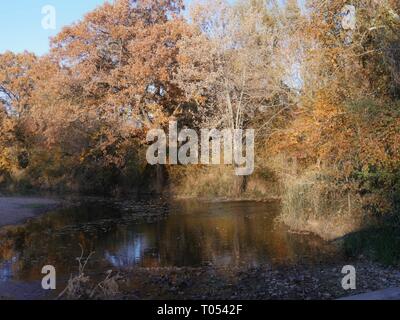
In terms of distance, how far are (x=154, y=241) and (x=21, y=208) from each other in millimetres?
12051

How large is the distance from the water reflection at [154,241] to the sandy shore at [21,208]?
38.4 inches

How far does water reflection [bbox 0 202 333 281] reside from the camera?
44.5ft

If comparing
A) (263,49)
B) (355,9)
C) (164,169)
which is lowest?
(164,169)

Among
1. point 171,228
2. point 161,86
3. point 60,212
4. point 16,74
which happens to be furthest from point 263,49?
point 16,74

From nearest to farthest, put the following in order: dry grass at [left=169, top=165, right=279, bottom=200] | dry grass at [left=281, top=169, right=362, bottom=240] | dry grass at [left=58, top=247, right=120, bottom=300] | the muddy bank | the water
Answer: dry grass at [left=58, top=247, right=120, bottom=300]
the muddy bank
the water
dry grass at [left=281, top=169, right=362, bottom=240]
dry grass at [left=169, top=165, right=279, bottom=200]

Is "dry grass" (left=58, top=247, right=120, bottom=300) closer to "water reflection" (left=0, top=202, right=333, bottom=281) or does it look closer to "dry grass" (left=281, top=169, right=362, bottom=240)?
"water reflection" (left=0, top=202, right=333, bottom=281)

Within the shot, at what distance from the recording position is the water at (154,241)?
13469 mm

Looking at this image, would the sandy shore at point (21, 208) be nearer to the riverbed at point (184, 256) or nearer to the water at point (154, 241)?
the riverbed at point (184, 256)

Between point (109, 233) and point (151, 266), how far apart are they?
575 cm

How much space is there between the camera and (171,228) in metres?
19.2

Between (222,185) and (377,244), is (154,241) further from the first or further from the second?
(222,185)

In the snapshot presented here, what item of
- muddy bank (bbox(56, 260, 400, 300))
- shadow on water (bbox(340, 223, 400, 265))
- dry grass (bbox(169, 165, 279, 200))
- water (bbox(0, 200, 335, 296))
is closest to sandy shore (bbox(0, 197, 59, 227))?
water (bbox(0, 200, 335, 296))

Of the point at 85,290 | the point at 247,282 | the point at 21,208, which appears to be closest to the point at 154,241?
the point at 247,282

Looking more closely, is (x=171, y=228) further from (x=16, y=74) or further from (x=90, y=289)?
(x=16, y=74)
